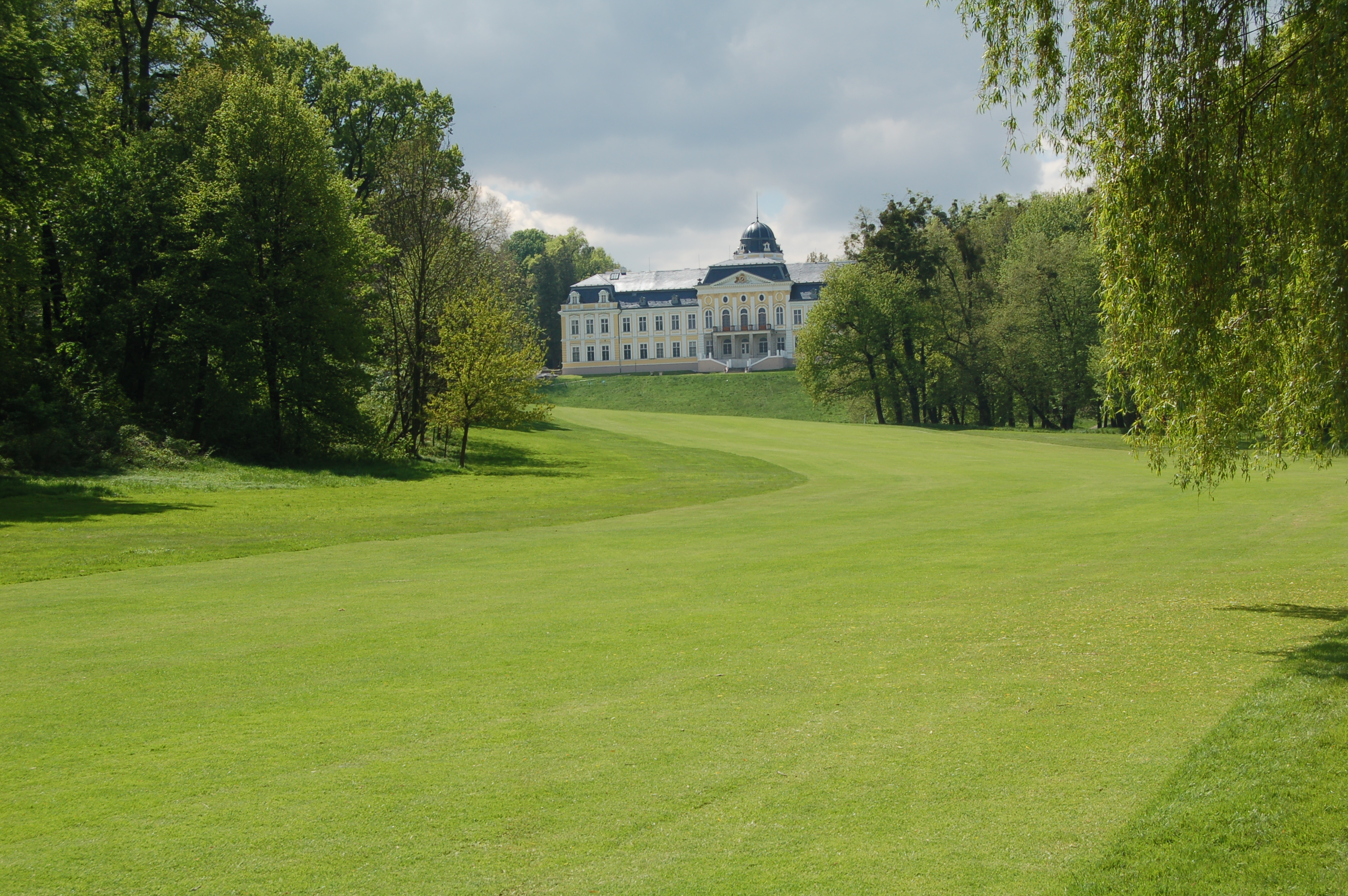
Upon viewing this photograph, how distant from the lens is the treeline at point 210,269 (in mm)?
31219

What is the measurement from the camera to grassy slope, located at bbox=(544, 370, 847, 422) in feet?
318

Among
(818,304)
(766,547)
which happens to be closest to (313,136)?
(766,547)

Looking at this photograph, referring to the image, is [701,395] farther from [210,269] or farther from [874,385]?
[210,269]

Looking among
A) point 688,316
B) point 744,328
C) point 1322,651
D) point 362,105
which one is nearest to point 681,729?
point 1322,651

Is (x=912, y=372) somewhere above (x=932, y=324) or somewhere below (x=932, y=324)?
below

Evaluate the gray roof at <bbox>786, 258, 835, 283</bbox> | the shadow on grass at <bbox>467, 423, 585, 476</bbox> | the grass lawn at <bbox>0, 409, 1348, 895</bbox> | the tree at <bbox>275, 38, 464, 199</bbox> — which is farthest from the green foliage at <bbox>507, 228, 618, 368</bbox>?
the grass lawn at <bbox>0, 409, 1348, 895</bbox>

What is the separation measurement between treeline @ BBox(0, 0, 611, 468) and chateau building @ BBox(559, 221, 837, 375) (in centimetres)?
8738

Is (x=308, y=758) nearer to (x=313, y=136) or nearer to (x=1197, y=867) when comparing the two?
(x=1197, y=867)

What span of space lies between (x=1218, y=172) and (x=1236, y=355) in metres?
1.99

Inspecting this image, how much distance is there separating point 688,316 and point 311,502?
112 meters

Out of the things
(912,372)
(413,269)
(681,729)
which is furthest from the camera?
(912,372)

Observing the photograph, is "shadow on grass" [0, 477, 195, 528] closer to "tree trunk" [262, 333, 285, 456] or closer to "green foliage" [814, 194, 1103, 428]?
"tree trunk" [262, 333, 285, 456]

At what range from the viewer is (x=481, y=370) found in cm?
3981

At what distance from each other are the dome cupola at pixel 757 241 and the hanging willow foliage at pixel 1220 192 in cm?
13726
